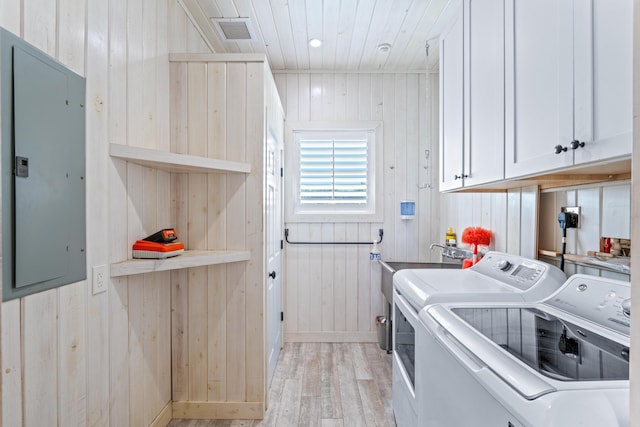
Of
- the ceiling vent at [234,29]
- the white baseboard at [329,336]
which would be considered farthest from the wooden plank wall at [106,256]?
the white baseboard at [329,336]

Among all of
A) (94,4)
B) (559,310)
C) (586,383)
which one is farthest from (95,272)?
(559,310)

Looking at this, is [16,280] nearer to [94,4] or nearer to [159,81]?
[94,4]

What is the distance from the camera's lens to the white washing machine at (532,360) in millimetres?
641

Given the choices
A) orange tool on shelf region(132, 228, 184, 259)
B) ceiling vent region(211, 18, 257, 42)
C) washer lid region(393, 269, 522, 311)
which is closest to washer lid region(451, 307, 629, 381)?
washer lid region(393, 269, 522, 311)

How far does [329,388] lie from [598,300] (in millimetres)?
1853

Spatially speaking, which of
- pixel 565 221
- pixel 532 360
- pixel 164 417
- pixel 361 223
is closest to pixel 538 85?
pixel 565 221

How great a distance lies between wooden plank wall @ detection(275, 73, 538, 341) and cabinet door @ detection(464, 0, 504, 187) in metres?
1.50

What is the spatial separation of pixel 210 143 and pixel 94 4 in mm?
848

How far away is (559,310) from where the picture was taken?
1.24 metres

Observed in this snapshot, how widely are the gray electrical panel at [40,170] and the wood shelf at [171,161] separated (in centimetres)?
21

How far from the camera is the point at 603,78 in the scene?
92 cm

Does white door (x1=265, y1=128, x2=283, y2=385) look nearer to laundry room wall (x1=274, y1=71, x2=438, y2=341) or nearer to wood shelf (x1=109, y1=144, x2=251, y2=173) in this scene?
laundry room wall (x1=274, y1=71, x2=438, y2=341)

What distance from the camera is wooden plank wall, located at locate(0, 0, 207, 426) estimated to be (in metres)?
1.09

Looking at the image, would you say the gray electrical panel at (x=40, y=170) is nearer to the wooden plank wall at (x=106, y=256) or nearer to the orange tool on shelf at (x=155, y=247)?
the wooden plank wall at (x=106, y=256)
